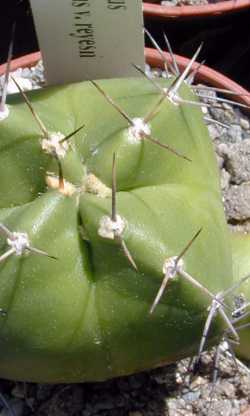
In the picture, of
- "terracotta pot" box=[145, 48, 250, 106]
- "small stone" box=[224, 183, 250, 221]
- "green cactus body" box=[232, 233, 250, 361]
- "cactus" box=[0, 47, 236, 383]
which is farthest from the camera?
"terracotta pot" box=[145, 48, 250, 106]

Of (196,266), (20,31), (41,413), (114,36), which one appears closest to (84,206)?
(196,266)

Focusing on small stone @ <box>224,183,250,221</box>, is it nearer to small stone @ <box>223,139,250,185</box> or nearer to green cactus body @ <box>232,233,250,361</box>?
small stone @ <box>223,139,250,185</box>

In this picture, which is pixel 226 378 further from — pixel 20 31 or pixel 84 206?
pixel 20 31

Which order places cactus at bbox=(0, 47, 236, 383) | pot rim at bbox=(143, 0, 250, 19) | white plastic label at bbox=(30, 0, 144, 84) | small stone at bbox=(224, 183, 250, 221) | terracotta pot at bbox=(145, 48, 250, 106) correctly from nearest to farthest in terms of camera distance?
cactus at bbox=(0, 47, 236, 383) → white plastic label at bbox=(30, 0, 144, 84) → small stone at bbox=(224, 183, 250, 221) → terracotta pot at bbox=(145, 48, 250, 106) → pot rim at bbox=(143, 0, 250, 19)

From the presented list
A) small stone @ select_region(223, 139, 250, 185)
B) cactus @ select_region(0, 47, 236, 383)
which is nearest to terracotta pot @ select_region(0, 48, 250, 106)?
small stone @ select_region(223, 139, 250, 185)

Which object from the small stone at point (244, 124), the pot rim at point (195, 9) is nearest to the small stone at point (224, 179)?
the small stone at point (244, 124)
